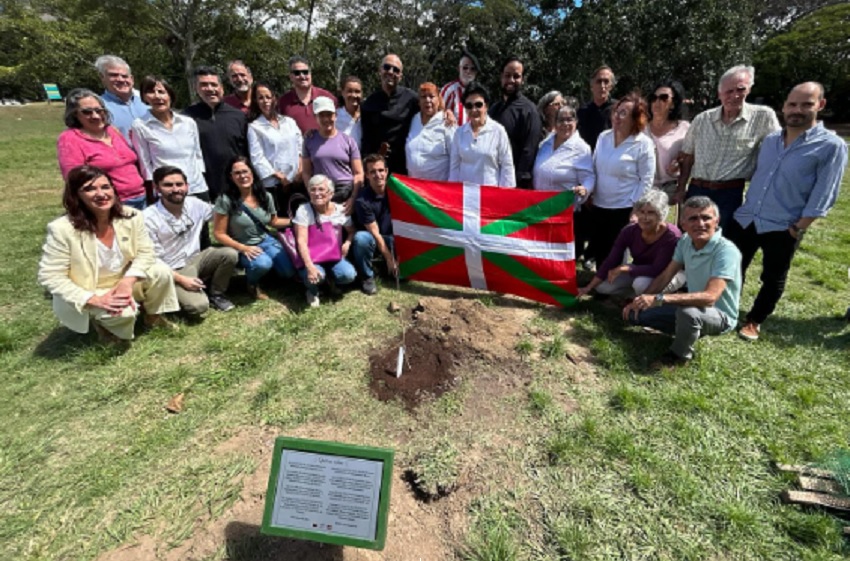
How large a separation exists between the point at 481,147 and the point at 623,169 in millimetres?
1481

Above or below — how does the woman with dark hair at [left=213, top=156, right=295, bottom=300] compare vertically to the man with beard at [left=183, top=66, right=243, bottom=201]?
below

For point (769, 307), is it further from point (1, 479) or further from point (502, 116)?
point (1, 479)

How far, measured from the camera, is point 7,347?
4.37 metres

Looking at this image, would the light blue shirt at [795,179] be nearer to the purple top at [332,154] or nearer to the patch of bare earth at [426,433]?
the patch of bare earth at [426,433]

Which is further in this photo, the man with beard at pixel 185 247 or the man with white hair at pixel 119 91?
the man with white hair at pixel 119 91

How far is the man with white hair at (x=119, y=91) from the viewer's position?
16.7 ft

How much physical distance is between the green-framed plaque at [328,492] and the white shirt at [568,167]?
3.86 meters

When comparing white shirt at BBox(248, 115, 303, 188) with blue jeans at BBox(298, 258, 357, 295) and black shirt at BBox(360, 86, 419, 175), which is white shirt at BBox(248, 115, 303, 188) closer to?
black shirt at BBox(360, 86, 419, 175)

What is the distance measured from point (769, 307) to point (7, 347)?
7.43m

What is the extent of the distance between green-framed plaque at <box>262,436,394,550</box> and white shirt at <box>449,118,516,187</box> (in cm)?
368

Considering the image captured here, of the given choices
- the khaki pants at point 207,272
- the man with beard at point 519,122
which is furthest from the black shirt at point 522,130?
the khaki pants at point 207,272

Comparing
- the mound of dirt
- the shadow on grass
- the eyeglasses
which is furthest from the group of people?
the shadow on grass

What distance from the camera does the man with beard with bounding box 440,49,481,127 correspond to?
5.68 metres

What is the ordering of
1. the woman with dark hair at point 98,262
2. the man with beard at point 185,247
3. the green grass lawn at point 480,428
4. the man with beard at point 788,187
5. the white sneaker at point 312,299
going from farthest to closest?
1. the white sneaker at point 312,299
2. the man with beard at point 185,247
3. the man with beard at point 788,187
4. the woman with dark hair at point 98,262
5. the green grass lawn at point 480,428
